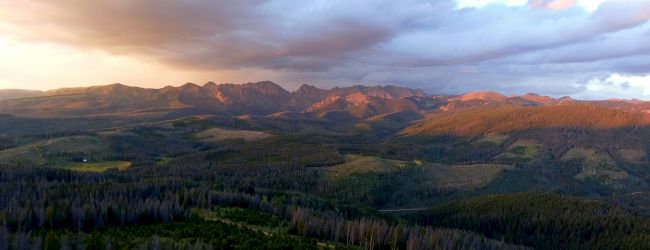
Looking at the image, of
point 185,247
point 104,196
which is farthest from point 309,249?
point 104,196

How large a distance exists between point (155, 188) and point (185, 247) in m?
95.2

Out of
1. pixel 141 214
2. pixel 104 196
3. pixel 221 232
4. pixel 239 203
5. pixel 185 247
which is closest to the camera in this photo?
pixel 185 247

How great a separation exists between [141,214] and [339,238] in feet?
159

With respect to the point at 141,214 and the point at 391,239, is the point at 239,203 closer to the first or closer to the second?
the point at 141,214

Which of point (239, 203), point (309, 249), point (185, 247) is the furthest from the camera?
point (239, 203)

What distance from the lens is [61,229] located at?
106 metres

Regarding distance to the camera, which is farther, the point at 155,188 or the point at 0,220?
the point at 155,188

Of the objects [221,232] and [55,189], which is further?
[55,189]

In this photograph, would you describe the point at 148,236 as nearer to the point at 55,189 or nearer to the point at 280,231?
the point at 280,231

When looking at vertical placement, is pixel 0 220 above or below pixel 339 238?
above

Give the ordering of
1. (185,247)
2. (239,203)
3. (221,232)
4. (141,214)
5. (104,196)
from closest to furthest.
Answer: (185,247) → (221,232) → (141,214) → (104,196) → (239,203)

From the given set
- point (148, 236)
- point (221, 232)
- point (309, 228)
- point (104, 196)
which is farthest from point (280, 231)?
point (104, 196)

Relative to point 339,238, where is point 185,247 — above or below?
above

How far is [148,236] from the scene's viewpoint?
101 meters
